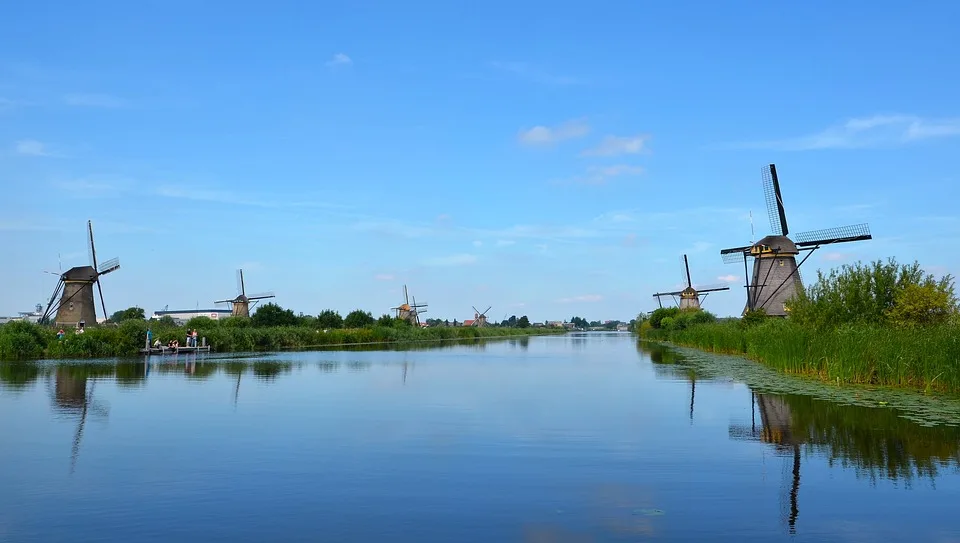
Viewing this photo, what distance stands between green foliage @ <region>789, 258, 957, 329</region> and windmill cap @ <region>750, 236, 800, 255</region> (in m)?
22.6

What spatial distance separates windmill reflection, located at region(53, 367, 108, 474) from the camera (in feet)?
39.9

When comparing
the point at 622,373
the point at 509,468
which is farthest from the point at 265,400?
the point at 622,373

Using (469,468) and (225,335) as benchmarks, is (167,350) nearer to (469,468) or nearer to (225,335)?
(225,335)

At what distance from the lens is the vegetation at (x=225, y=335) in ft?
123

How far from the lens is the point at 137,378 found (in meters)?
25.3

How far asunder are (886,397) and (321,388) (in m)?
15.0

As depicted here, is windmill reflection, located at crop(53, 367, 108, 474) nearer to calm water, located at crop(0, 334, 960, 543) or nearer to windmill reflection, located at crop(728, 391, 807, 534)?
calm water, located at crop(0, 334, 960, 543)

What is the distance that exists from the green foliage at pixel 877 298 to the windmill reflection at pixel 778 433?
1340 centimetres

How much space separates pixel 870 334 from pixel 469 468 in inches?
692

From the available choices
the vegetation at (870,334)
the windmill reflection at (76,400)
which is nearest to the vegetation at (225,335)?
the windmill reflection at (76,400)

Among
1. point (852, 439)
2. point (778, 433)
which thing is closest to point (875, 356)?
point (778, 433)

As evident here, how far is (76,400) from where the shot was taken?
1778 cm

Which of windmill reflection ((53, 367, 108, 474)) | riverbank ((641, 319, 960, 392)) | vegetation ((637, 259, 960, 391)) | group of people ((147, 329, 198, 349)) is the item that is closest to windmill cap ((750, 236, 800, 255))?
vegetation ((637, 259, 960, 391))

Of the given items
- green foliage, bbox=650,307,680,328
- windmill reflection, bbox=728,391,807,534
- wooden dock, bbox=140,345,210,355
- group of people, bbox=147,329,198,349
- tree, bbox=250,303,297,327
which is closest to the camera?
windmill reflection, bbox=728,391,807,534
